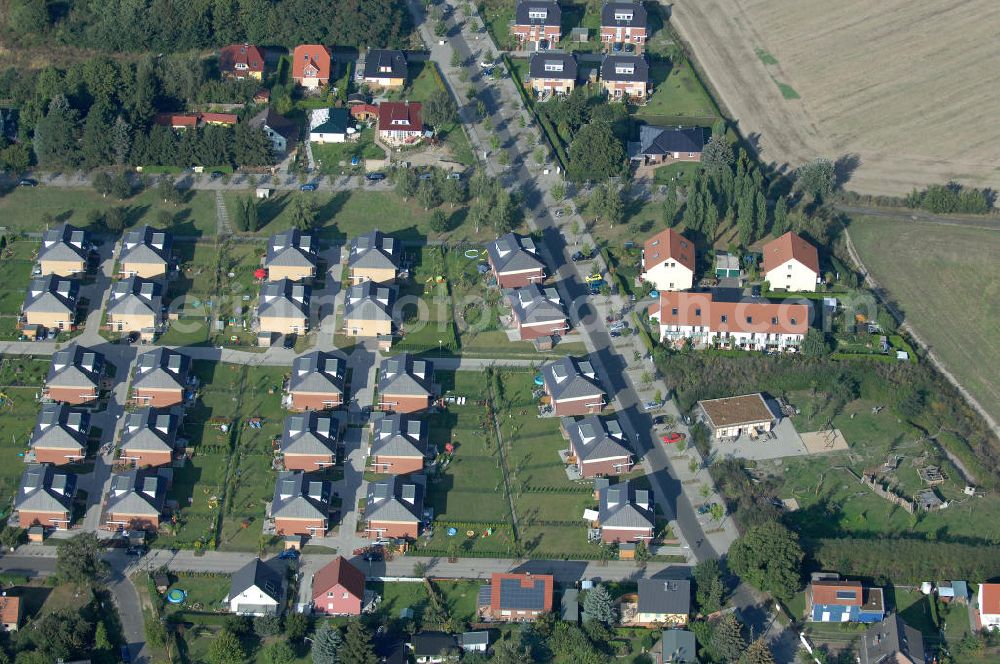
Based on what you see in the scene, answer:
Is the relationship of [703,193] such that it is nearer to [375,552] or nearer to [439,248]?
[439,248]

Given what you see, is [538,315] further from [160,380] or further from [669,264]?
[160,380]

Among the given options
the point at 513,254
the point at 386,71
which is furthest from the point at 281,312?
the point at 386,71

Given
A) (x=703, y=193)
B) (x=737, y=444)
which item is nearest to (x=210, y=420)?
(x=737, y=444)

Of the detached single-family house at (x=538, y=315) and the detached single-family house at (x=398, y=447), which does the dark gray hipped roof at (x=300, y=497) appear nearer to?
the detached single-family house at (x=398, y=447)

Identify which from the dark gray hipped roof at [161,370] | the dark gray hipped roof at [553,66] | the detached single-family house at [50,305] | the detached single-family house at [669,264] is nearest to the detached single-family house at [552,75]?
the dark gray hipped roof at [553,66]

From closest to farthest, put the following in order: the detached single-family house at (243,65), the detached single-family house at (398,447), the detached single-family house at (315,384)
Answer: the detached single-family house at (398,447), the detached single-family house at (315,384), the detached single-family house at (243,65)

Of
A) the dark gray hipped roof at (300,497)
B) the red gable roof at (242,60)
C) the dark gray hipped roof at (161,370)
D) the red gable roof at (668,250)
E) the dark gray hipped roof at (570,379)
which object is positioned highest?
the red gable roof at (242,60)

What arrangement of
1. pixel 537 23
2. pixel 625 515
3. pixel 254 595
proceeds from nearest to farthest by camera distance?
pixel 254 595
pixel 625 515
pixel 537 23
